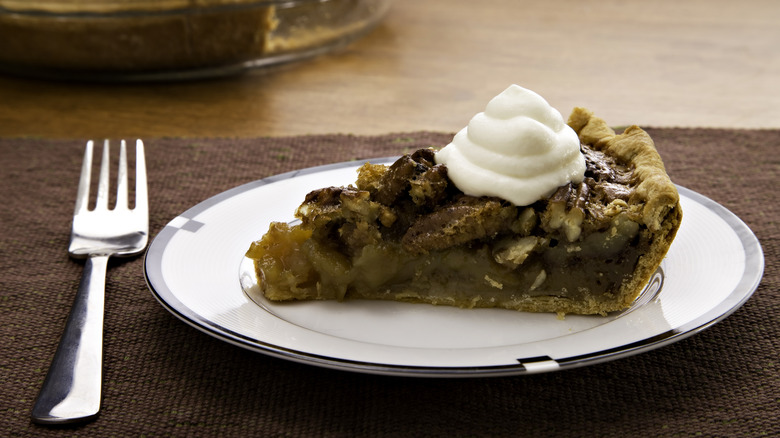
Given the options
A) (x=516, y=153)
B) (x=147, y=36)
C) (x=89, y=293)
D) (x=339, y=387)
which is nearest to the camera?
(x=339, y=387)

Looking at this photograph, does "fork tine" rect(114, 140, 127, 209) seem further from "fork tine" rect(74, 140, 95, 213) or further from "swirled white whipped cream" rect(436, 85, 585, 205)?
"swirled white whipped cream" rect(436, 85, 585, 205)

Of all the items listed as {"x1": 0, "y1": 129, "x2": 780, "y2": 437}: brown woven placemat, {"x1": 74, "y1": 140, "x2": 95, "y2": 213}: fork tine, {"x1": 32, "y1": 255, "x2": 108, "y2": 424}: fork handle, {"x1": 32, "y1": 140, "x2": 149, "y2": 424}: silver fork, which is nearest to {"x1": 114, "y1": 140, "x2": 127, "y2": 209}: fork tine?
{"x1": 32, "y1": 140, "x2": 149, "y2": 424}: silver fork

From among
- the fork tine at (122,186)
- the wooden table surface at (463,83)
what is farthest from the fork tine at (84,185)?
the wooden table surface at (463,83)

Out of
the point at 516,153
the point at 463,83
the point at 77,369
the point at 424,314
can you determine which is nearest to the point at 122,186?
the point at 77,369

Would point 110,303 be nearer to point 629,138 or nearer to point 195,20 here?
point 629,138

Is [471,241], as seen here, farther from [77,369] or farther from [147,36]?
[147,36]
